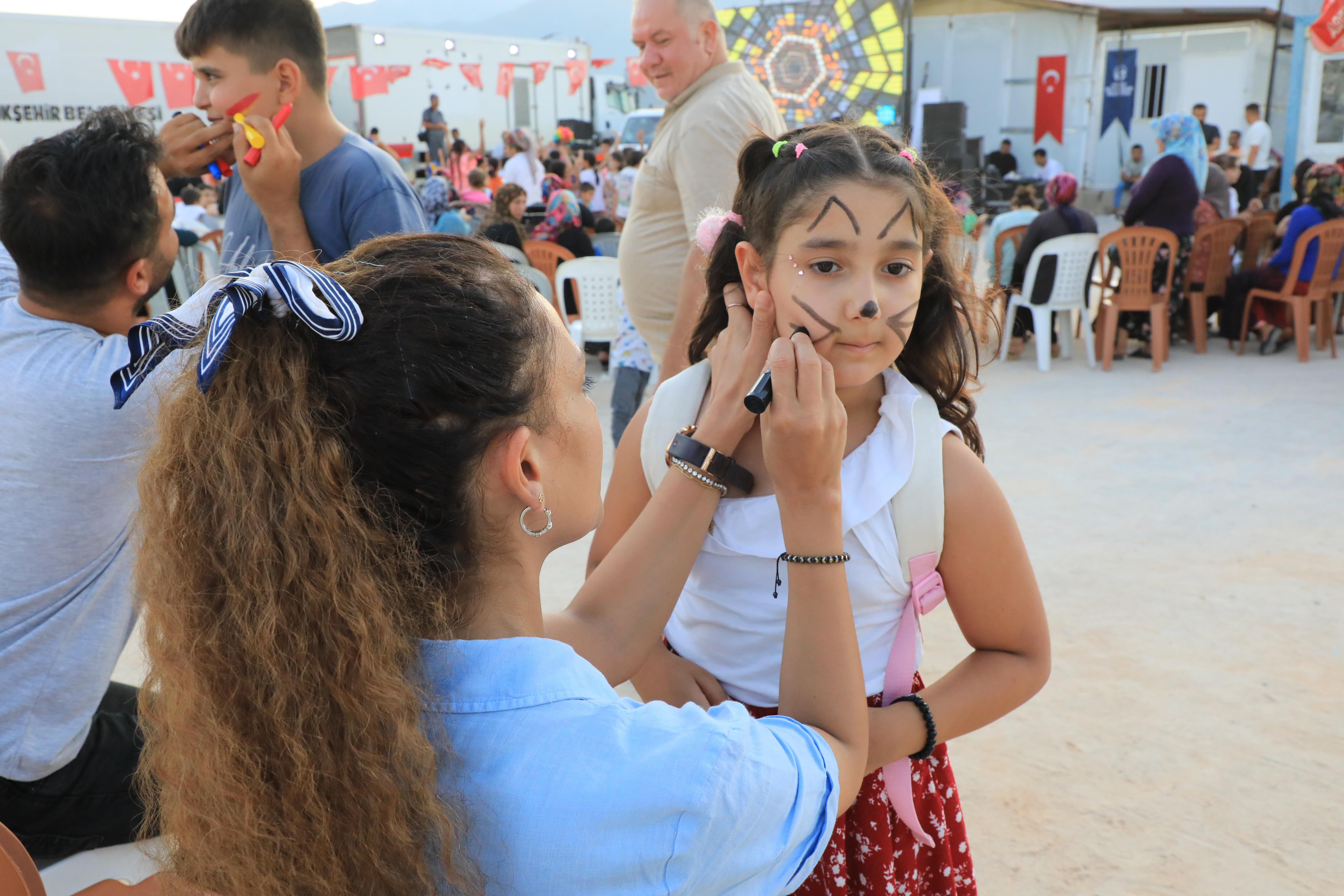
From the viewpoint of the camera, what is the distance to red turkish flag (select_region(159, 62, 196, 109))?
43.3 ft

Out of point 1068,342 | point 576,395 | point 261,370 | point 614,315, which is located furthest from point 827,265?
point 1068,342

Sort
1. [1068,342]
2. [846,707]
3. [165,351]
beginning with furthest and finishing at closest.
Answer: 1. [1068,342]
2. [846,707]
3. [165,351]

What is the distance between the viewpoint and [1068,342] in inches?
293

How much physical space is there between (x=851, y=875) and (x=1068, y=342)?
271 inches

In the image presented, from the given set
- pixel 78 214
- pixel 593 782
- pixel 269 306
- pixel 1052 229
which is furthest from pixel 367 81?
pixel 593 782

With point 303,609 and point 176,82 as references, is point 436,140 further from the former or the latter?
point 303,609

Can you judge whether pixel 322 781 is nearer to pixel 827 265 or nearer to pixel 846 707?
pixel 846 707

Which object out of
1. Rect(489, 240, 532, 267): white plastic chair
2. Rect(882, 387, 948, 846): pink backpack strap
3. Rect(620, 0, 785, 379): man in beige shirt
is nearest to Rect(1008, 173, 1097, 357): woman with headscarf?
Rect(489, 240, 532, 267): white plastic chair

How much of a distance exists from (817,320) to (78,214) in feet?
4.46

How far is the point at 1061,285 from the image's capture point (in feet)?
23.1

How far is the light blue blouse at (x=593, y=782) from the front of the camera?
781mm

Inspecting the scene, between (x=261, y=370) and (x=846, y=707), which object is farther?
(x=846, y=707)

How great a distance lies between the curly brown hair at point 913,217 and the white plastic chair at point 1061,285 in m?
5.91

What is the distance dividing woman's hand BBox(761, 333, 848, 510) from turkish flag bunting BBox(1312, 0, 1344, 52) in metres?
10.5
